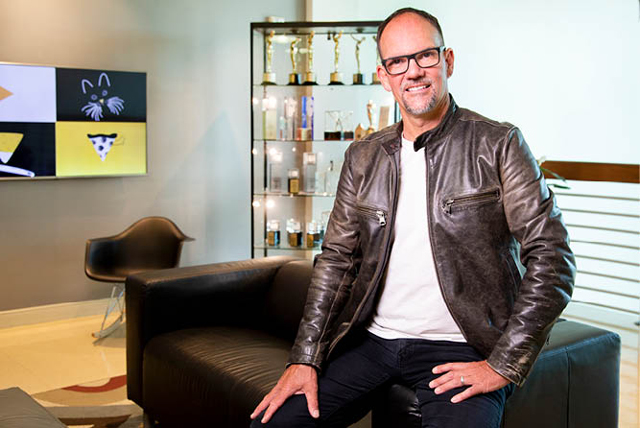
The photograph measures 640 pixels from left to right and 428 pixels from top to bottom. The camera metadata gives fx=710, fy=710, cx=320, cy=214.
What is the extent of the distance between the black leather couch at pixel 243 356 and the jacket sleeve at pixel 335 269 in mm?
280

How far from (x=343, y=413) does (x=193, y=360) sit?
41.0 inches

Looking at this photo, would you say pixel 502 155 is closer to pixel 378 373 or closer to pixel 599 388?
pixel 378 373

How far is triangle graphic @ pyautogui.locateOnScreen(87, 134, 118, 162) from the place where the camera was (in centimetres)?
521

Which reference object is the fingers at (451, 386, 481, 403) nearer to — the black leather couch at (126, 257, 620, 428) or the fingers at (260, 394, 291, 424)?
the black leather couch at (126, 257, 620, 428)

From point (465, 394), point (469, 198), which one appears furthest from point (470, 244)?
point (465, 394)

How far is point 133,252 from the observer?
507cm

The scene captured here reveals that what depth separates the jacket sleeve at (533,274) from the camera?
1.83 m

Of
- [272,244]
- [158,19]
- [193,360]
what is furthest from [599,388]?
[158,19]

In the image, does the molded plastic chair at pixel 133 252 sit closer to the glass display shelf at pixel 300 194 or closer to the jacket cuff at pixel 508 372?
the glass display shelf at pixel 300 194

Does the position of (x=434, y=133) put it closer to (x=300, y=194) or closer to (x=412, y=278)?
(x=412, y=278)

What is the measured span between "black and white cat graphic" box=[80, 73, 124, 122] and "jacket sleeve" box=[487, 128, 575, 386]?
397 centimetres

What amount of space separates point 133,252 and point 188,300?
192 centimetres

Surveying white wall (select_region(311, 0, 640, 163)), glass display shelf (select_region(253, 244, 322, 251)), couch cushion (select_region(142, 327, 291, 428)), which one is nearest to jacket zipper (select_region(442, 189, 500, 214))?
couch cushion (select_region(142, 327, 291, 428))

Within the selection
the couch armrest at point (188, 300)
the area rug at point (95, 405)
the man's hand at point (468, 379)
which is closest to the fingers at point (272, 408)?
the man's hand at point (468, 379)
